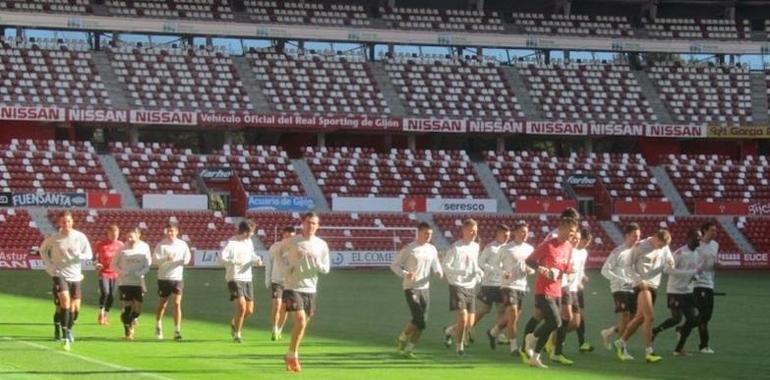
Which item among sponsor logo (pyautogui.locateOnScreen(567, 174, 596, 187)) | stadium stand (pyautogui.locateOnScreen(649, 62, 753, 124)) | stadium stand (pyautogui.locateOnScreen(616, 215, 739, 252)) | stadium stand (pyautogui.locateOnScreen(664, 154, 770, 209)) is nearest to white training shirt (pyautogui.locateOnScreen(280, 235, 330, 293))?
stadium stand (pyautogui.locateOnScreen(616, 215, 739, 252))

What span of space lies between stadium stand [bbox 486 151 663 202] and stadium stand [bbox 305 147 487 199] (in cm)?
146

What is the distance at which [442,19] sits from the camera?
7294 centimetres

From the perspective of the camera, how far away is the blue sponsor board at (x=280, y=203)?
6212 centimetres

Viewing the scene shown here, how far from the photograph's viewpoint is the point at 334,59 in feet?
236

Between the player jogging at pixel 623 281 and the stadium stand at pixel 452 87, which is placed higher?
the stadium stand at pixel 452 87

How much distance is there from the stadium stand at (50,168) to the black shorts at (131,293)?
35.1 m

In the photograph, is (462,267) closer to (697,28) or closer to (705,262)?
(705,262)

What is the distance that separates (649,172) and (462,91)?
32.4 ft

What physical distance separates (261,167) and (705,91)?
970 inches

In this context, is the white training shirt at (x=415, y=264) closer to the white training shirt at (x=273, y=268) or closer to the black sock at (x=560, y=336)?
the white training shirt at (x=273, y=268)

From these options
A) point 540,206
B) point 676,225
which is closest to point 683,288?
point 540,206

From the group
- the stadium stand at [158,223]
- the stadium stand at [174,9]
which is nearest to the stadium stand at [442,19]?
the stadium stand at [174,9]

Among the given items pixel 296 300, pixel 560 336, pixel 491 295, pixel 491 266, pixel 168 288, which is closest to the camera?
pixel 296 300

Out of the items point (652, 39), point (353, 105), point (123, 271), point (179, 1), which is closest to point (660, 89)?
point (652, 39)
